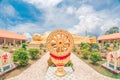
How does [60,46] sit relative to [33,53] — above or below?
above

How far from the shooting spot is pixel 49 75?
7430 mm

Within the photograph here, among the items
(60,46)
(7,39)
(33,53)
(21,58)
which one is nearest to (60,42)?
(60,46)

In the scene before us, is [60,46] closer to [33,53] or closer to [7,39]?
[33,53]

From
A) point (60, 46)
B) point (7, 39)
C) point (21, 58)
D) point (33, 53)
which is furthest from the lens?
point (7, 39)

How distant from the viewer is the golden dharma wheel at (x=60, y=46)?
7453mm

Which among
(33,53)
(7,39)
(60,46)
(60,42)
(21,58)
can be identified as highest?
(7,39)

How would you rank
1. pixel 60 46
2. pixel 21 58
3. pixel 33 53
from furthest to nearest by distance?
pixel 33 53 < pixel 21 58 < pixel 60 46

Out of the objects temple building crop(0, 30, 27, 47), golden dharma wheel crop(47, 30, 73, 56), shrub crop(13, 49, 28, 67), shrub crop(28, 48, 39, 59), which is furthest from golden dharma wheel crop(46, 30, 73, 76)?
temple building crop(0, 30, 27, 47)

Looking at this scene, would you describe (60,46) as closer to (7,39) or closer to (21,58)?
(21,58)

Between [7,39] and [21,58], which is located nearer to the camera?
[21,58]

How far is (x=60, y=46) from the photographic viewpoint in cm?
758

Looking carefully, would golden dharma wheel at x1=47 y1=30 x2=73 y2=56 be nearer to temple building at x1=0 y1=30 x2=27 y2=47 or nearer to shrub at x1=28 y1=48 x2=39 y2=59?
shrub at x1=28 y1=48 x2=39 y2=59

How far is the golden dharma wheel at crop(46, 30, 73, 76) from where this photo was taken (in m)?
7.45

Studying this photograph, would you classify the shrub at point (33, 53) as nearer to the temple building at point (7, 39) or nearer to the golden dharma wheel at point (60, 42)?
the golden dharma wheel at point (60, 42)
